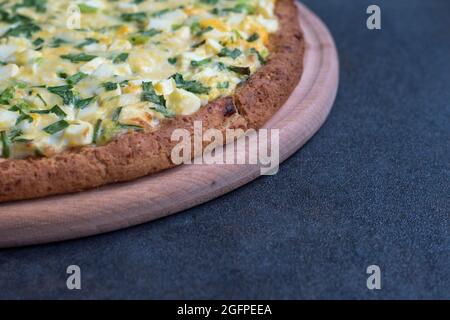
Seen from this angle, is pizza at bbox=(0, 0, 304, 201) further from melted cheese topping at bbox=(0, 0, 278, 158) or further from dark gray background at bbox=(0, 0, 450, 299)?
dark gray background at bbox=(0, 0, 450, 299)

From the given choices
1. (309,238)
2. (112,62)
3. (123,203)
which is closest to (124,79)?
(112,62)

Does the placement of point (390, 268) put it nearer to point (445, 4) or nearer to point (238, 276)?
point (238, 276)

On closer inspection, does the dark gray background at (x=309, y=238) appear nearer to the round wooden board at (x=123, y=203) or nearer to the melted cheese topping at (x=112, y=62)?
the round wooden board at (x=123, y=203)

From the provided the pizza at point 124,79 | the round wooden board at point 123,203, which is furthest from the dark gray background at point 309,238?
the pizza at point 124,79

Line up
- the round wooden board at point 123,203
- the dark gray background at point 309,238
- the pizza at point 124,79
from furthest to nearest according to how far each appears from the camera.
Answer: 1. the pizza at point 124,79
2. the round wooden board at point 123,203
3. the dark gray background at point 309,238

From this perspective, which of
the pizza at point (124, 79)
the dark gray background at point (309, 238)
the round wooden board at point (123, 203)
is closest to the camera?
the dark gray background at point (309, 238)

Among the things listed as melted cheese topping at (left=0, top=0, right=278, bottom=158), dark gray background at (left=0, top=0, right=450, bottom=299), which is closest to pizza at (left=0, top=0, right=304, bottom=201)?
melted cheese topping at (left=0, top=0, right=278, bottom=158)
